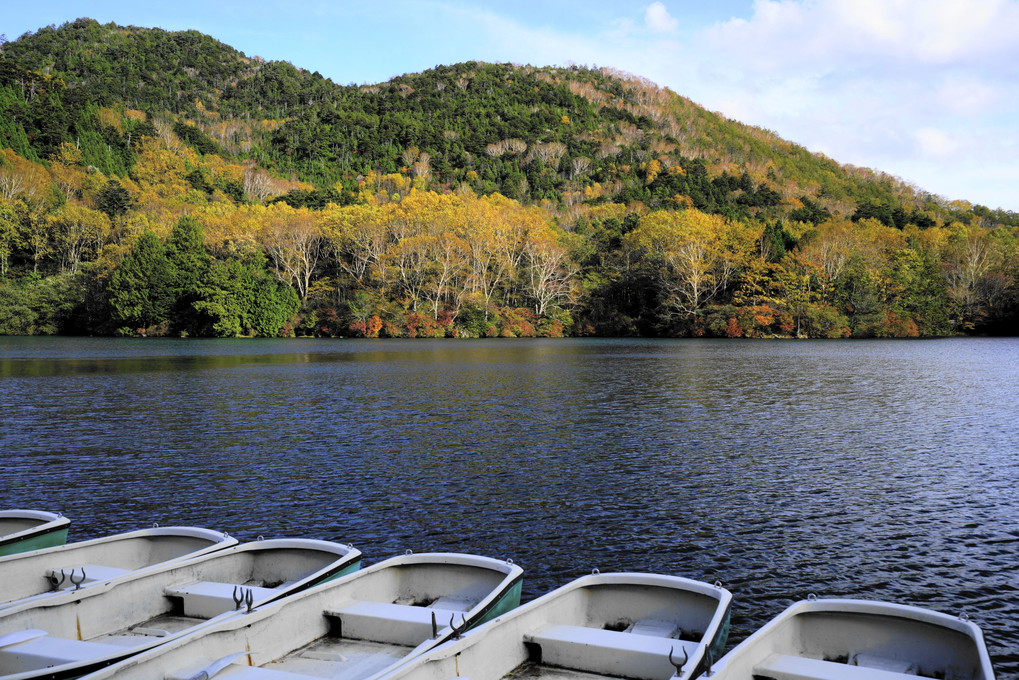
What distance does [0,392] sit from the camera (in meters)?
29.0

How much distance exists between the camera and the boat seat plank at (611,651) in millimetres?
5973

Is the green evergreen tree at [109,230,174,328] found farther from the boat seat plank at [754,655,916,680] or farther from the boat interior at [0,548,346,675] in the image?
the boat seat plank at [754,655,916,680]

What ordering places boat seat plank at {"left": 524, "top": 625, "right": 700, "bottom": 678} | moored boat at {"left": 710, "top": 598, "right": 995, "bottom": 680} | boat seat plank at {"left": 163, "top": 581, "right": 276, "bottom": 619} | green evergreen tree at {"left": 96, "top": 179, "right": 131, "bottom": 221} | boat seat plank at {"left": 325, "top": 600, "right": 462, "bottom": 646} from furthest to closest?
green evergreen tree at {"left": 96, "top": 179, "right": 131, "bottom": 221} < boat seat plank at {"left": 163, "top": 581, "right": 276, "bottom": 619} < boat seat plank at {"left": 325, "top": 600, "right": 462, "bottom": 646} < boat seat plank at {"left": 524, "top": 625, "right": 700, "bottom": 678} < moored boat at {"left": 710, "top": 598, "right": 995, "bottom": 680}

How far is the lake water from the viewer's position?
33.5 feet

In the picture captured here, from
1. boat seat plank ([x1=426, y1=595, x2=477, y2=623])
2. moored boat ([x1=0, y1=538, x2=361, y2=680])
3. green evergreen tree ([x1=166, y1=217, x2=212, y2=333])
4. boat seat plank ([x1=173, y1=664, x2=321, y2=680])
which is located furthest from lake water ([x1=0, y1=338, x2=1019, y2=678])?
green evergreen tree ([x1=166, y1=217, x2=212, y2=333])

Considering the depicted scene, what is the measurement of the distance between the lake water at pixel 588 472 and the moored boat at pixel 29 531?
1749 millimetres

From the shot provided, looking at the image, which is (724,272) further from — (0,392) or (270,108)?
(270,108)

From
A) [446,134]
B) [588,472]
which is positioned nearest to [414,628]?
[588,472]

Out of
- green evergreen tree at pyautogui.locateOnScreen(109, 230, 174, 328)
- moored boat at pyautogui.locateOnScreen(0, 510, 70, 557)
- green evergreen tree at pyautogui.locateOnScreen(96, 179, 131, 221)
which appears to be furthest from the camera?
green evergreen tree at pyautogui.locateOnScreen(96, 179, 131, 221)

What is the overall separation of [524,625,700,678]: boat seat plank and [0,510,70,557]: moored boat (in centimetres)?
653

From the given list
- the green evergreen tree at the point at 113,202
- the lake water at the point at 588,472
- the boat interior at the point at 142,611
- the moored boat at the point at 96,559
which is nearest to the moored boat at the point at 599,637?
the lake water at the point at 588,472

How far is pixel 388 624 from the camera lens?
22.3 ft

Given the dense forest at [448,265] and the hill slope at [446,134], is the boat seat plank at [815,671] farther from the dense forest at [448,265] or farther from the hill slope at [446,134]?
the hill slope at [446,134]

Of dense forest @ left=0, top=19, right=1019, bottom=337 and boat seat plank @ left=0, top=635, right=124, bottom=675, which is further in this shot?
dense forest @ left=0, top=19, right=1019, bottom=337
